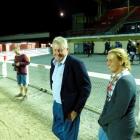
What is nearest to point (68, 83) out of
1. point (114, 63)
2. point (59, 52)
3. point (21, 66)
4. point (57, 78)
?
point (57, 78)

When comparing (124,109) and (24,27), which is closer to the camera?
(124,109)

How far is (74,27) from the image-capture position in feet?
183

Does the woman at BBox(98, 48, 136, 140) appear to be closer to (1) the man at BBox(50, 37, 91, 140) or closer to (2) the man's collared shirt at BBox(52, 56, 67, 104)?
(1) the man at BBox(50, 37, 91, 140)

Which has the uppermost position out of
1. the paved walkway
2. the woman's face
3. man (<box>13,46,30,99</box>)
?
the woman's face

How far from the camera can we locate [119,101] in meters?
3.49

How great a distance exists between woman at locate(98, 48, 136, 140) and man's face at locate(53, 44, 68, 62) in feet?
3.16

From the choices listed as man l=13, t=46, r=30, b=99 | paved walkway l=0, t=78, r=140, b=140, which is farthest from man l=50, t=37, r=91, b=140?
man l=13, t=46, r=30, b=99

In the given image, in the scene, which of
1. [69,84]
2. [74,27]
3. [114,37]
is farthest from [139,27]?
[69,84]

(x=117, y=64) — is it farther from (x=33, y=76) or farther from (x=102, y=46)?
(x=102, y=46)

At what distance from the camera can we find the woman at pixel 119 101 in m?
3.48

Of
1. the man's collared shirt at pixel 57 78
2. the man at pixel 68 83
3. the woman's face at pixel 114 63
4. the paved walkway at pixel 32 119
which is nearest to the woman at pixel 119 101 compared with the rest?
the woman's face at pixel 114 63

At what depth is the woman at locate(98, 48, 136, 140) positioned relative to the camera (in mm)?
3482

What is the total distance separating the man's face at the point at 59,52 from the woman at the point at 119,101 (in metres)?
0.96

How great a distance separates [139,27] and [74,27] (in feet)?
52.0
